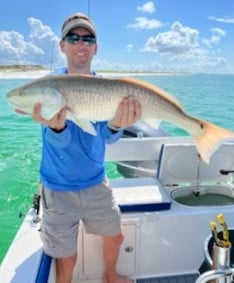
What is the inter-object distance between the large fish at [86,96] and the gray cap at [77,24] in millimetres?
491

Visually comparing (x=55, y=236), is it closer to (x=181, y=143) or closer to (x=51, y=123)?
(x=51, y=123)

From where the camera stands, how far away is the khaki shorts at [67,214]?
224cm

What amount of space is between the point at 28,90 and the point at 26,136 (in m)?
10.0

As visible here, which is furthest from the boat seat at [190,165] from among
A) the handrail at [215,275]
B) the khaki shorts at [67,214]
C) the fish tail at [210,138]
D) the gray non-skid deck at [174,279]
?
the handrail at [215,275]

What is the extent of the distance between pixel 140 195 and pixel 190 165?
1.97 ft

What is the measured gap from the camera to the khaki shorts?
224cm

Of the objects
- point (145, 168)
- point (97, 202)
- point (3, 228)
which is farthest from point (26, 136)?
point (97, 202)

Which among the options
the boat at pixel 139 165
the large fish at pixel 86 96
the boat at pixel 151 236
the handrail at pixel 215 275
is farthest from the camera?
the boat at pixel 139 165

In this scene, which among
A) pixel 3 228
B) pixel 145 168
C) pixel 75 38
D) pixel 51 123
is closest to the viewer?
pixel 51 123

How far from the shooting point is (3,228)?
5055 mm

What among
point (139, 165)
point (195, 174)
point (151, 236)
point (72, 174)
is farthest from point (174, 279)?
point (139, 165)

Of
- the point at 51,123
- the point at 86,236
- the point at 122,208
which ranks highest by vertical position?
the point at 51,123

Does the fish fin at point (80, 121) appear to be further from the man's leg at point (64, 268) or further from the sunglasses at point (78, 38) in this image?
the man's leg at point (64, 268)

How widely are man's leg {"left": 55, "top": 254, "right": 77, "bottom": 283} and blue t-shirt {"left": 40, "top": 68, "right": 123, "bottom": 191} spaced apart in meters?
0.39
